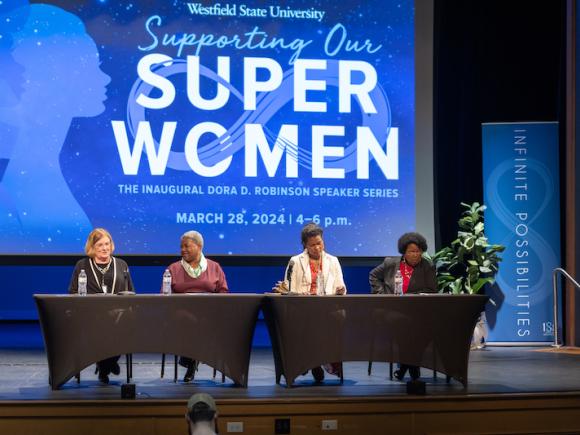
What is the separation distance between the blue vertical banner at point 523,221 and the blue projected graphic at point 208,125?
0.82 meters

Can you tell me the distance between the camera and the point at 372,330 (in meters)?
5.19

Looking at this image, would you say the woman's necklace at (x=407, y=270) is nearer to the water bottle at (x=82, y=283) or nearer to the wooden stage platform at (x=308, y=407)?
the wooden stage platform at (x=308, y=407)

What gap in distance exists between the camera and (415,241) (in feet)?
18.7

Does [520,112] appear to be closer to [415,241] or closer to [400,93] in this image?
[400,93]

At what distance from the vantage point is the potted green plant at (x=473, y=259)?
807cm

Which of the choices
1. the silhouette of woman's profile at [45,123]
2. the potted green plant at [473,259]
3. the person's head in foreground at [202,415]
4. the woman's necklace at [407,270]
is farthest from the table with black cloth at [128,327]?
the potted green plant at [473,259]

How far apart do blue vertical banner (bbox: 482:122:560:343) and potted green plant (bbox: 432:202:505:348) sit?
139 mm

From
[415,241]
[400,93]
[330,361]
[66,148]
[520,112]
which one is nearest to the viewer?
[330,361]

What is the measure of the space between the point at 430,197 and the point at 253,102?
1.90 m

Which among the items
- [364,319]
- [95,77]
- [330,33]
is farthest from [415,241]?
[95,77]

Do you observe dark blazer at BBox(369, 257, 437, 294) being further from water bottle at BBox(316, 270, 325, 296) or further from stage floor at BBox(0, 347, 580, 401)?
stage floor at BBox(0, 347, 580, 401)

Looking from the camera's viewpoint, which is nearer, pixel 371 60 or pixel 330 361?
pixel 330 361

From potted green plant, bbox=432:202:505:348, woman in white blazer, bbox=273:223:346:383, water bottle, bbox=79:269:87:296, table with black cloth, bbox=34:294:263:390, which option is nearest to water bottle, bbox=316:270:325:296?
woman in white blazer, bbox=273:223:346:383

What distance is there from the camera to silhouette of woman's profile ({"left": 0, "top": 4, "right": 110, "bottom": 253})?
7676 millimetres
